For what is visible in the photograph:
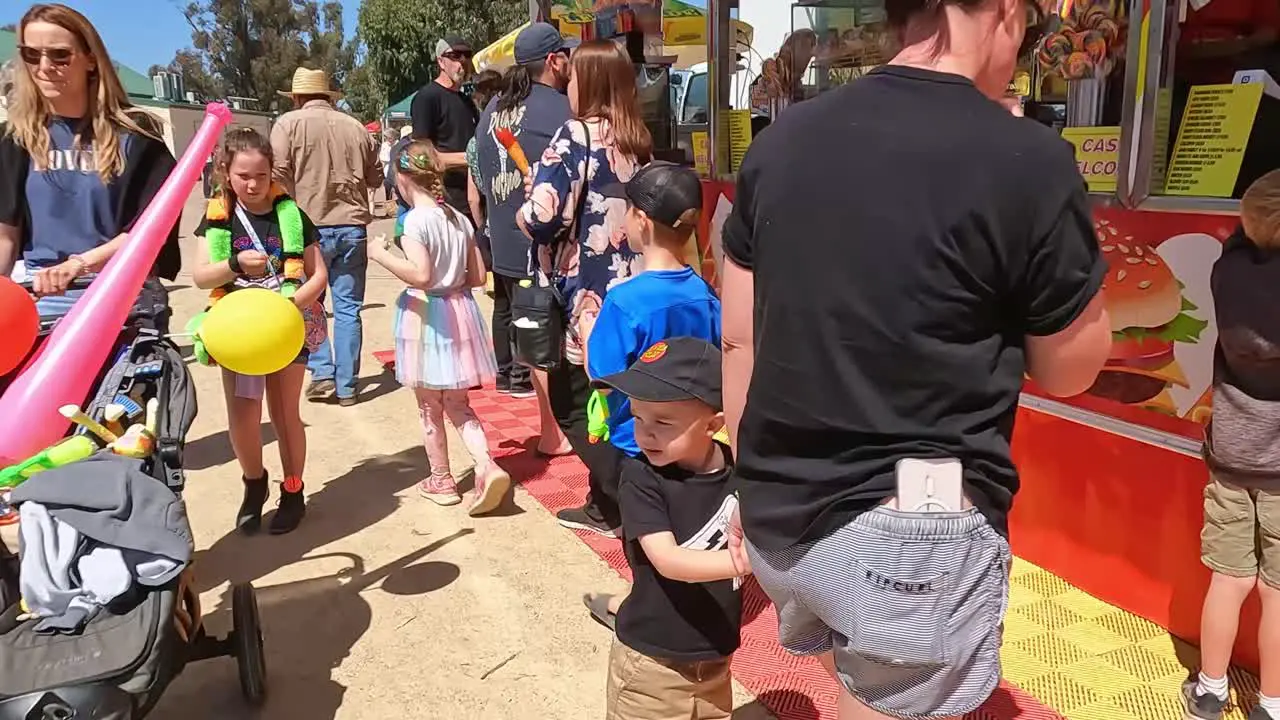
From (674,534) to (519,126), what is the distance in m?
3.07

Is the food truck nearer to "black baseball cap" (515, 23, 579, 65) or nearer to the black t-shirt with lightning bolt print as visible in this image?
the black t-shirt with lightning bolt print

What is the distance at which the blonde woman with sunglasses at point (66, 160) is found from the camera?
2953 mm

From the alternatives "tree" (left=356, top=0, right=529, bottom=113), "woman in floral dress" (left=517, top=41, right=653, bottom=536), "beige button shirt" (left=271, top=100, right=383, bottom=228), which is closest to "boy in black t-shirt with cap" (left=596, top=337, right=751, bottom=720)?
"woman in floral dress" (left=517, top=41, right=653, bottom=536)

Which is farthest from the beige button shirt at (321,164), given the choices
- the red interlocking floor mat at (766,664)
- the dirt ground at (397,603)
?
the red interlocking floor mat at (766,664)

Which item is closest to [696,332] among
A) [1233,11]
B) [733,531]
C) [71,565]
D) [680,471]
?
[680,471]

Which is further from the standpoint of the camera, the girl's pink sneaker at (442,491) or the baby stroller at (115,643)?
the girl's pink sneaker at (442,491)

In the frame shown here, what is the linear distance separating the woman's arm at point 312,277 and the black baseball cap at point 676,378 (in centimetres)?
218

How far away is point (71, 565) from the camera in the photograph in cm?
220

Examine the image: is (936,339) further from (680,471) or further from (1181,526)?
(1181,526)

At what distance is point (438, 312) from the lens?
4305 mm

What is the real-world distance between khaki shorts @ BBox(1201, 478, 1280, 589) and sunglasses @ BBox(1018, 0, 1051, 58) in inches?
66.6

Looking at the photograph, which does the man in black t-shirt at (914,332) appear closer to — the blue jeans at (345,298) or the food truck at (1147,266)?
the food truck at (1147,266)

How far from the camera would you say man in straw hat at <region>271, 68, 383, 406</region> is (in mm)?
6223

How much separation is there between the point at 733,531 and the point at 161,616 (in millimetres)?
1376
